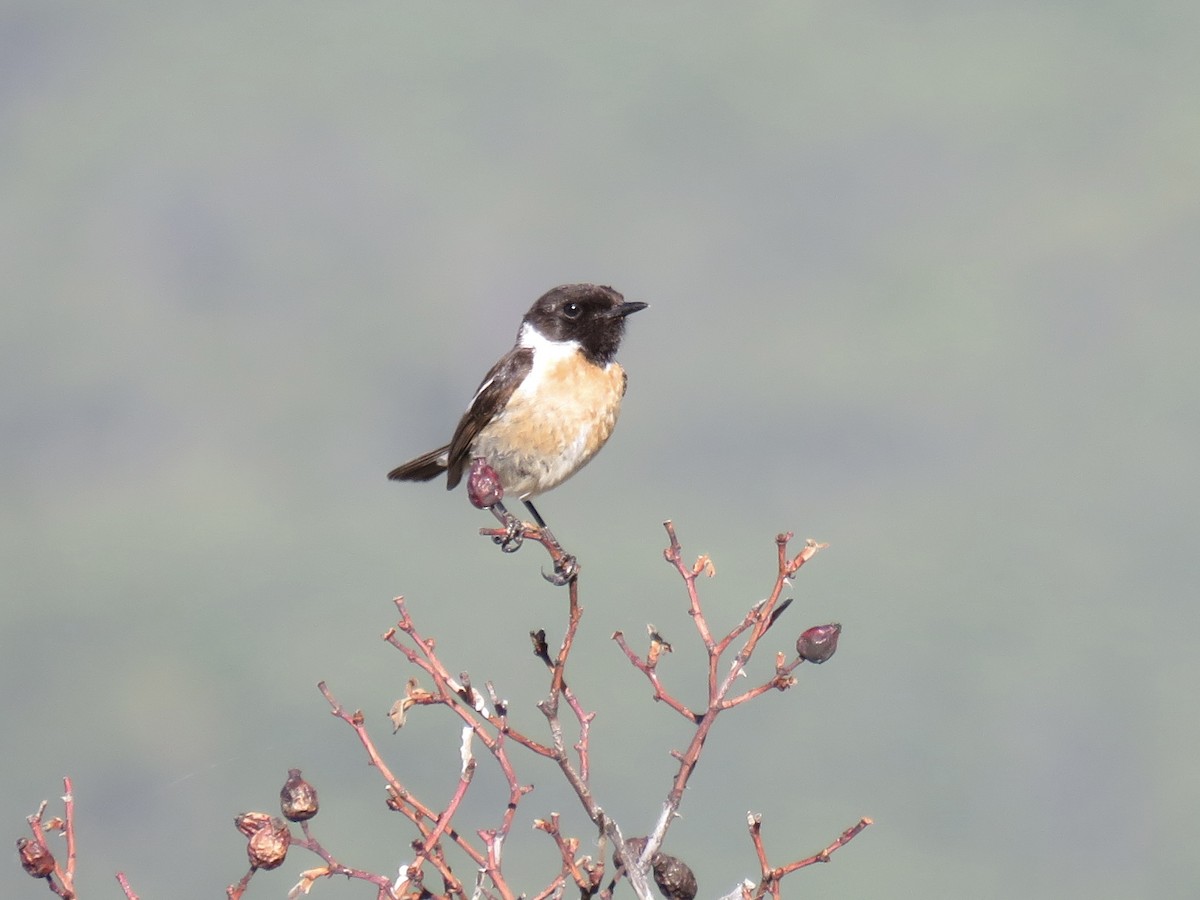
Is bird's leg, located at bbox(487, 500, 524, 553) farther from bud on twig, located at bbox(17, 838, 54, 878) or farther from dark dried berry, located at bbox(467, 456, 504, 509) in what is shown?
bud on twig, located at bbox(17, 838, 54, 878)

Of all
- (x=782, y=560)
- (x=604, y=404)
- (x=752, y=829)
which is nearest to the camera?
(x=752, y=829)

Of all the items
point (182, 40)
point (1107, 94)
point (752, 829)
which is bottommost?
point (752, 829)

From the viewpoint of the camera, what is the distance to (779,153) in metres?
126

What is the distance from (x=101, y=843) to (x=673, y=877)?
6247 centimetres

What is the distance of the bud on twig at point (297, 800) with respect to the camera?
14.0 ft

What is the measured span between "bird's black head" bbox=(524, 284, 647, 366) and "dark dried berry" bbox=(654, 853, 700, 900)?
10.0ft

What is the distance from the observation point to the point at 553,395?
7129mm

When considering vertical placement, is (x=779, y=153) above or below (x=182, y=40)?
above

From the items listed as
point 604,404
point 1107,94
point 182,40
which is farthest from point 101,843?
point 1107,94

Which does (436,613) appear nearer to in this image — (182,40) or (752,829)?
(752,829)

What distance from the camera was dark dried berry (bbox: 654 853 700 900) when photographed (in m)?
4.50

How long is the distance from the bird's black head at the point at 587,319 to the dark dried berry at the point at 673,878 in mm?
3053

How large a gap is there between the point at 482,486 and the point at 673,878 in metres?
1.37

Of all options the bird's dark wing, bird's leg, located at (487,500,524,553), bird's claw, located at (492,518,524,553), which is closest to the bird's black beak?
the bird's dark wing
